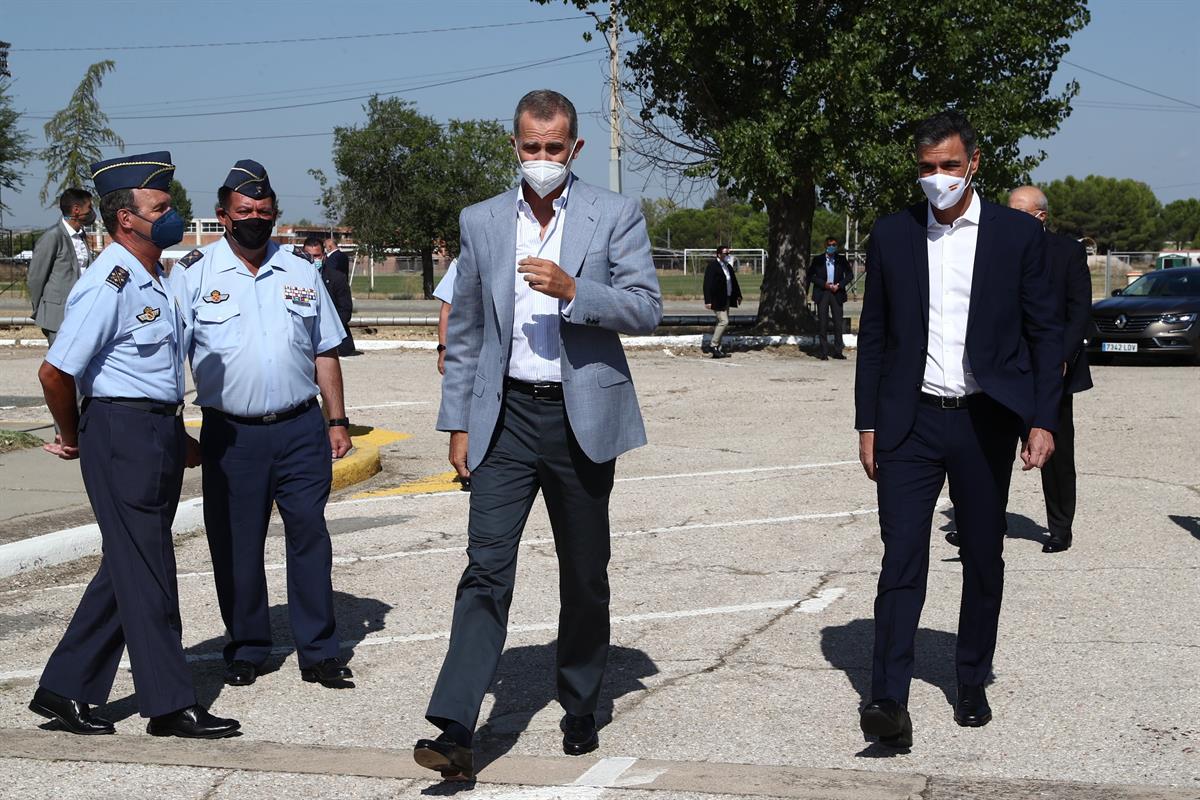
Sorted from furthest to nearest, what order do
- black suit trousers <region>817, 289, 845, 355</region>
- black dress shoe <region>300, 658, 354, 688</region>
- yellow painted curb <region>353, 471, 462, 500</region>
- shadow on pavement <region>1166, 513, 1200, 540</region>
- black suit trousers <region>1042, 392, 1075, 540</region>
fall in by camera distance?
black suit trousers <region>817, 289, 845, 355</region>, yellow painted curb <region>353, 471, 462, 500</region>, shadow on pavement <region>1166, 513, 1200, 540</region>, black suit trousers <region>1042, 392, 1075, 540</region>, black dress shoe <region>300, 658, 354, 688</region>

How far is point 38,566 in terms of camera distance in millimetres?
7430

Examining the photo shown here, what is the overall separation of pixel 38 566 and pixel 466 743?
4.11 meters

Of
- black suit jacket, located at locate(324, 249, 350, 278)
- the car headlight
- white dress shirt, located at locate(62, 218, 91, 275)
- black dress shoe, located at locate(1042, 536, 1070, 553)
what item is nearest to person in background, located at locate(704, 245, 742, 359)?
the car headlight

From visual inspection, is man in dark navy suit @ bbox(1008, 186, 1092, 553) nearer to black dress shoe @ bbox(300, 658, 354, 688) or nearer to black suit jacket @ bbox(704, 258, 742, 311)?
black dress shoe @ bbox(300, 658, 354, 688)

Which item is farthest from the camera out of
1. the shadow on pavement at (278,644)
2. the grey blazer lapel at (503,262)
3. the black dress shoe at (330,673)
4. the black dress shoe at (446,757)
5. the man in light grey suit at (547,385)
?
the black dress shoe at (330,673)

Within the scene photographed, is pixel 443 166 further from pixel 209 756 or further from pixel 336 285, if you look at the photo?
pixel 209 756

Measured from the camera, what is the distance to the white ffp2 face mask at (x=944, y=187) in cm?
463

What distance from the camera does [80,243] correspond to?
1100 centimetres

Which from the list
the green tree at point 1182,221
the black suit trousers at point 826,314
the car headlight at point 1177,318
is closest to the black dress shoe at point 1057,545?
the car headlight at point 1177,318

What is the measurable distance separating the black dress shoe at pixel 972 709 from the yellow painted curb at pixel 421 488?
5535 mm

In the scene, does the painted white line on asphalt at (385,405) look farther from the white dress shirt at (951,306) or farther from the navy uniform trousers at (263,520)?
the white dress shirt at (951,306)

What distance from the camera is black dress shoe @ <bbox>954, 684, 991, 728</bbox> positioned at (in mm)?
4809

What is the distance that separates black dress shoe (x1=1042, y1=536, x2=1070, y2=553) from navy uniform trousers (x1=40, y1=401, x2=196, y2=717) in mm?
4868

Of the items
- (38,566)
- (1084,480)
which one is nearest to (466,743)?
(38,566)
